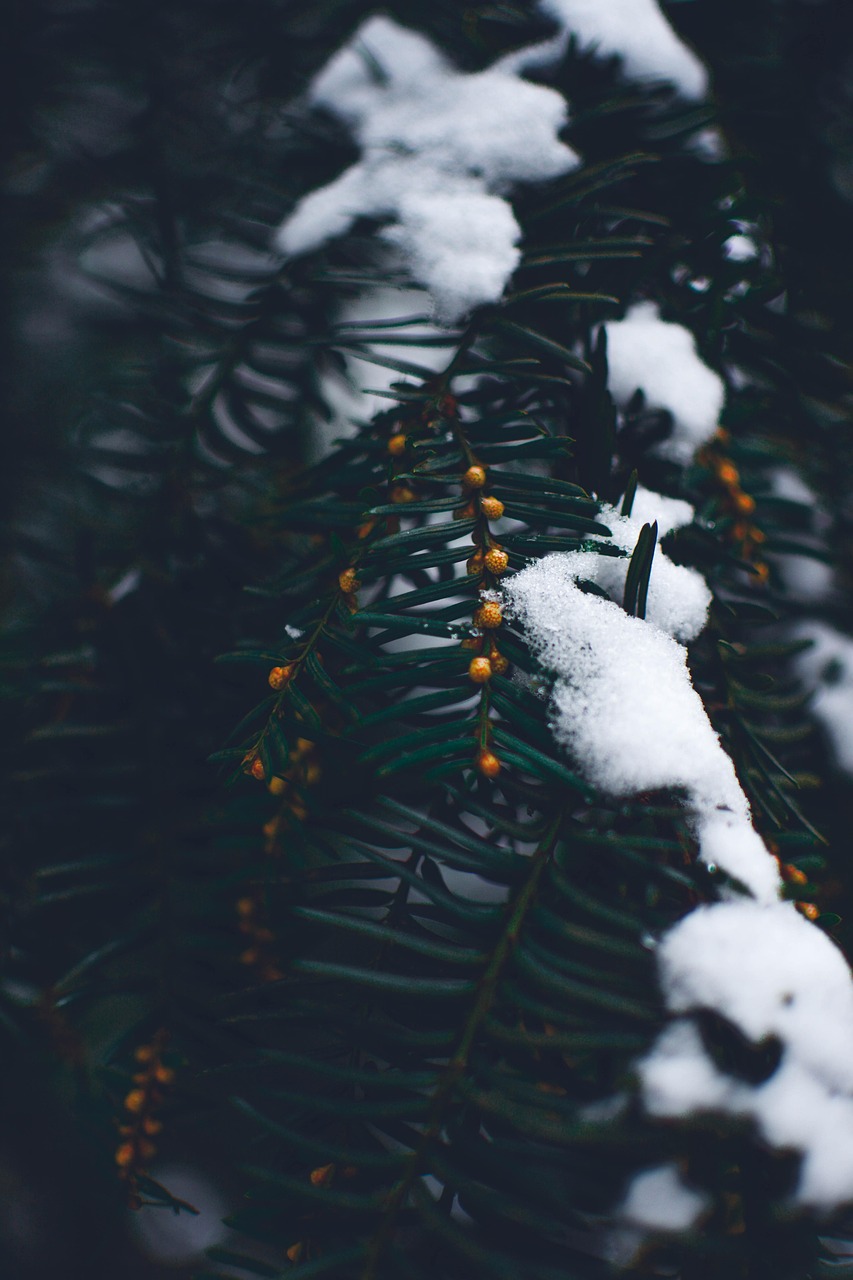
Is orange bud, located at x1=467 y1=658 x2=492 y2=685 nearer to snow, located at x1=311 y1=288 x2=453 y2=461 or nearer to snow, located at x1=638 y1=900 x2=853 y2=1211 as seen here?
snow, located at x1=638 y1=900 x2=853 y2=1211

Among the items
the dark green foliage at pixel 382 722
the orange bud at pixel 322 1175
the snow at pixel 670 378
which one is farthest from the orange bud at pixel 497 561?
the orange bud at pixel 322 1175

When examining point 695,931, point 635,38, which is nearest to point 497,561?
point 695,931

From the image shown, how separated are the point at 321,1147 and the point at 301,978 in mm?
65

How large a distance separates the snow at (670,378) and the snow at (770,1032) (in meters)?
0.26

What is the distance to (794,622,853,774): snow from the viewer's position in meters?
0.53

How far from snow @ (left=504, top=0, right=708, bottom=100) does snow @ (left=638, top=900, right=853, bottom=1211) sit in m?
0.50

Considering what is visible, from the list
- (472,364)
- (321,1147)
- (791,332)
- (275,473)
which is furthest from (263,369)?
(321,1147)

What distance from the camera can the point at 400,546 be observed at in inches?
13.7

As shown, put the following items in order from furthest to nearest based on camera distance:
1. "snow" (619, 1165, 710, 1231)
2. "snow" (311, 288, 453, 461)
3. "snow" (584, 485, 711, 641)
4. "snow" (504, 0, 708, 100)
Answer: "snow" (311, 288, 453, 461) < "snow" (504, 0, 708, 100) < "snow" (584, 485, 711, 641) < "snow" (619, 1165, 710, 1231)

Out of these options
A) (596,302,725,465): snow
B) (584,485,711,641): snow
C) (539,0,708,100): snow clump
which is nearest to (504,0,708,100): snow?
(539,0,708,100): snow clump

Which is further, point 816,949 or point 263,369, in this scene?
point 263,369

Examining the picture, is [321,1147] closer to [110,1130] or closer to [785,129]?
[110,1130]

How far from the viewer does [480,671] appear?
1.05 feet

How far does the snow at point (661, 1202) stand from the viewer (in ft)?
0.84
